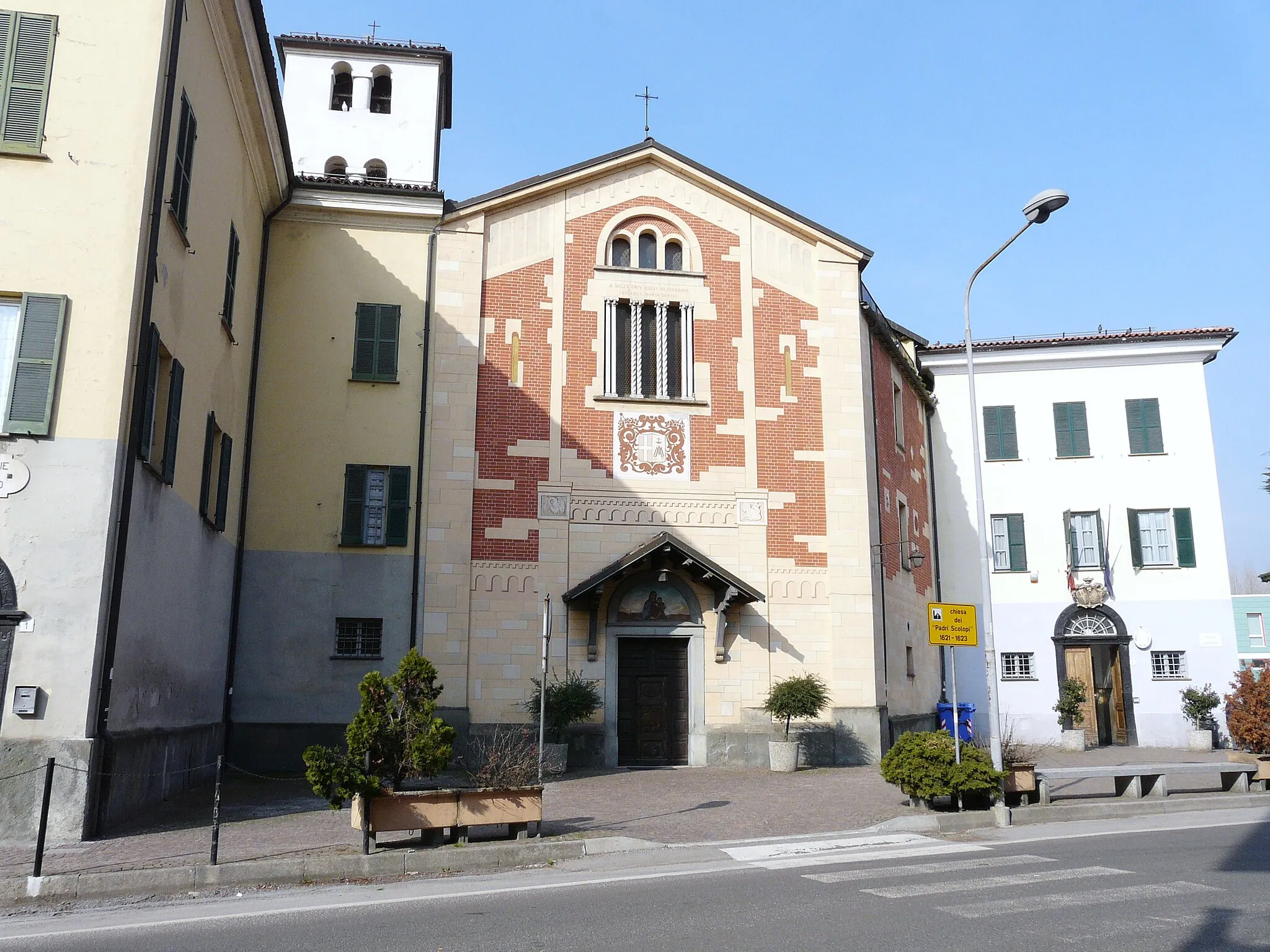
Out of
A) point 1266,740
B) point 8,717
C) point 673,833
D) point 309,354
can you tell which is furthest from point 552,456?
point 1266,740

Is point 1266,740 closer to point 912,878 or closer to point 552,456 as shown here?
point 912,878

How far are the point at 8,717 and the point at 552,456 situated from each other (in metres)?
10.3

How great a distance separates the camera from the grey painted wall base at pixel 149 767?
11.3m

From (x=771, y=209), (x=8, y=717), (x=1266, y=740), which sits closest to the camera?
(x=8, y=717)

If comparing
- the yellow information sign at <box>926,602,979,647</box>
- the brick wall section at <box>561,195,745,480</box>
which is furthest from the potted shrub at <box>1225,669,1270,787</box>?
the brick wall section at <box>561,195,745,480</box>

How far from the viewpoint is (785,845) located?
36.4 feet

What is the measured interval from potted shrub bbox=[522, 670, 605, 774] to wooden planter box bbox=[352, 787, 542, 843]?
6174 millimetres

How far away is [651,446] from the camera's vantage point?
19.6 meters

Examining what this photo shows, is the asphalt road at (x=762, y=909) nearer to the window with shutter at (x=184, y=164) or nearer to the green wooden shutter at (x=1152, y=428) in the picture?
the window with shutter at (x=184, y=164)

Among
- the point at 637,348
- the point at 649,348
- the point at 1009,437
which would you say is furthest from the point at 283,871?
the point at 1009,437

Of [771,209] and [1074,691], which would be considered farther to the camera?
[1074,691]

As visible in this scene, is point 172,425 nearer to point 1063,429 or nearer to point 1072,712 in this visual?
point 1072,712

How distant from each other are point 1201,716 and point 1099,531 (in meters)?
5.02

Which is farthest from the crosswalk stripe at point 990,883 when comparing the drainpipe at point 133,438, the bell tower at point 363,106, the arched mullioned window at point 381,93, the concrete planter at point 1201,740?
the arched mullioned window at point 381,93
